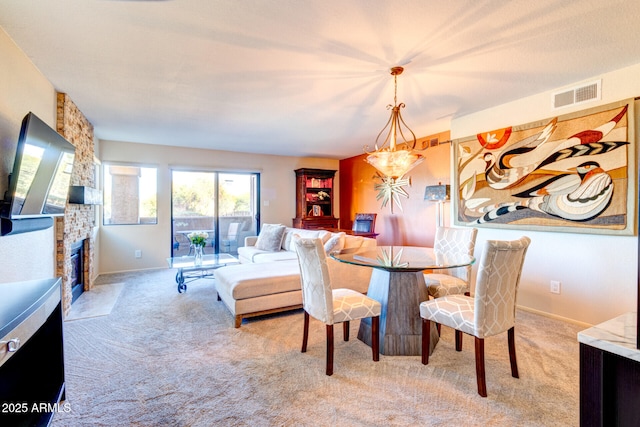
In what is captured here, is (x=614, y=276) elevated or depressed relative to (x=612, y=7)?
depressed

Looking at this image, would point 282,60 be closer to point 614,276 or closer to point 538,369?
point 538,369

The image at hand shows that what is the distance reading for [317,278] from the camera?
2.19 meters

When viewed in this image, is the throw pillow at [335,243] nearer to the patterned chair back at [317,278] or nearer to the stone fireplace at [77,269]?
the patterned chair back at [317,278]

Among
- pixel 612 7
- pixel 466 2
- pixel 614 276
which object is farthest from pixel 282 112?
pixel 614 276

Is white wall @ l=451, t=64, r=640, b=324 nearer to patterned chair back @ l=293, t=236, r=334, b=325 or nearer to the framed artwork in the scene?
the framed artwork

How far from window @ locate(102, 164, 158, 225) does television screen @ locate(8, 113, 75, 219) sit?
9.73ft

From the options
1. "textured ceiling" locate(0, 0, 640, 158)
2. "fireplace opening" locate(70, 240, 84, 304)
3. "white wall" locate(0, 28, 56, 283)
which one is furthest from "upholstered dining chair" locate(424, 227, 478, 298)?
"fireplace opening" locate(70, 240, 84, 304)

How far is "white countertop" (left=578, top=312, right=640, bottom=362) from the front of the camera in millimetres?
801

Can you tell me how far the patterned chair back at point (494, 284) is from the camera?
72.1 inches

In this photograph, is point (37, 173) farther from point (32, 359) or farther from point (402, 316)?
point (402, 316)

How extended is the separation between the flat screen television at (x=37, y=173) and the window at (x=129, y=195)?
297cm

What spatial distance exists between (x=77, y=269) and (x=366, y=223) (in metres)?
4.68

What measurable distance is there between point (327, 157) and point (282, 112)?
3380 millimetres

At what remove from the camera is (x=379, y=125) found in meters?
4.36
